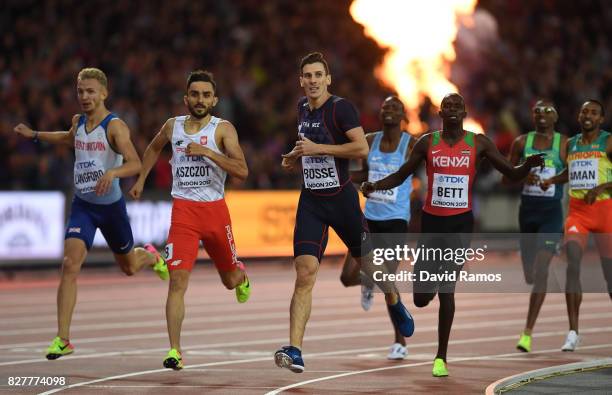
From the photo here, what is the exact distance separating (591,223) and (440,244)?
116 inches

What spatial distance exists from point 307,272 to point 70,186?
13.6 meters

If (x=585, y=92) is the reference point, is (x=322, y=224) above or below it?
below

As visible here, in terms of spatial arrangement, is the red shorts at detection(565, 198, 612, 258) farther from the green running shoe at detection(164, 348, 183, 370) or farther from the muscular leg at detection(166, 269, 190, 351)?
the green running shoe at detection(164, 348, 183, 370)

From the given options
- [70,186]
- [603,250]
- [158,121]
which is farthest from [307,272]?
[158,121]

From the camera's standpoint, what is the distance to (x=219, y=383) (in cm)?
1174

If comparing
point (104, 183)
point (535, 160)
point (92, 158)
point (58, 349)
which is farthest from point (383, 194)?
point (58, 349)

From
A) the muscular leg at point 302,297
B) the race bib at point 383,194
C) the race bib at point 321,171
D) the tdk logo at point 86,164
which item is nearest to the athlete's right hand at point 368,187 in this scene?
the race bib at point 321,171

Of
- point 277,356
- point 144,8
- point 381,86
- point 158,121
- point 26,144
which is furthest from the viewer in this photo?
point 381,86

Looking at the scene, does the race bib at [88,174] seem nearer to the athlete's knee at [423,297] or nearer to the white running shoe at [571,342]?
the athlete's knee at [423,297]

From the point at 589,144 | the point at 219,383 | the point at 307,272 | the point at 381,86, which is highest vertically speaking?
the point at 381,86

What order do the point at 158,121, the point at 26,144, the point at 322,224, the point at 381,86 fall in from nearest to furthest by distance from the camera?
1. the point at 322,224
2. the point at 26,144
3. the point at 158,121
4. the point at 381,86

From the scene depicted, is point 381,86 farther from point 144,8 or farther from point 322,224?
point 322,224

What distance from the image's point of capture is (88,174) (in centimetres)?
1298

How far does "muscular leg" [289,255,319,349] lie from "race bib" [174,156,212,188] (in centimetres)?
118
